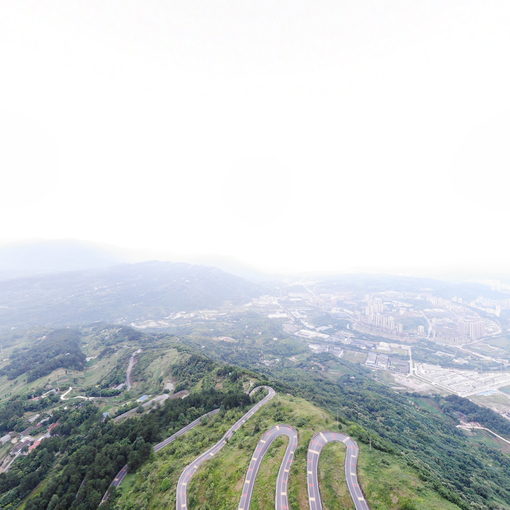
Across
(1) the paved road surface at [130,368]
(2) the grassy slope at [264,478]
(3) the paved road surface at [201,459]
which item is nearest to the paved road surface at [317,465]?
(2) the grassy slope at [264,478]

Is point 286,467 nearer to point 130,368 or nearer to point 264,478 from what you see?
point 264,478

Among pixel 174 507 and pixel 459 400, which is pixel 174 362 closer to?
pixel 174 507

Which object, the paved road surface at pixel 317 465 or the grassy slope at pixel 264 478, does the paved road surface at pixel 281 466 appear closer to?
the grassy slope at pixel 264 478

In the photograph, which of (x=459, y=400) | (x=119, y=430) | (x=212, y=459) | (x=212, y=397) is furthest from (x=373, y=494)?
(x=459, y=400)

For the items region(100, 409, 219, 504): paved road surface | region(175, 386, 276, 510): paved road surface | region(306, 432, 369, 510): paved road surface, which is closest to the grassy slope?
region(306, 432, 369, 510): paved road surface

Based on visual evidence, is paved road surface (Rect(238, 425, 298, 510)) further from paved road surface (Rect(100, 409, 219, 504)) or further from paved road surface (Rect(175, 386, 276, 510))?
paved road surface (Rect(100, 409, 219, 504))

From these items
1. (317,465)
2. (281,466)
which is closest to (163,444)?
(281,466)
